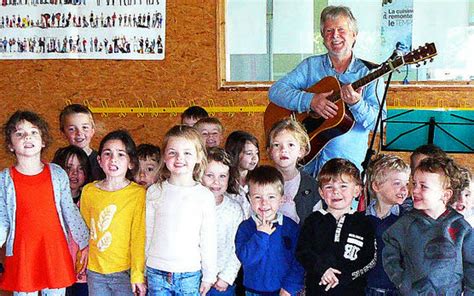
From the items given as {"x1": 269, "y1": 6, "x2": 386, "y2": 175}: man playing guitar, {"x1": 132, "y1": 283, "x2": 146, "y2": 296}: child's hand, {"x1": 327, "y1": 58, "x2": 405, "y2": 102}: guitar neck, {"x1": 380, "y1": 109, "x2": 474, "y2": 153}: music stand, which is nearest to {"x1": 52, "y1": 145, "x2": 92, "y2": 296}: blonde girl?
{"x1": 132, "y1": 283, "x2": 146, "y2": 296}: child's hand

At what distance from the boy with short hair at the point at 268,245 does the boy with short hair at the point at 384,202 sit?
346 mm

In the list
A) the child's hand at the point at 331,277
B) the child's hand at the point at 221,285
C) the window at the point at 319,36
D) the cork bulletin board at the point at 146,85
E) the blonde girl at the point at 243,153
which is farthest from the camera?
the cork bulletin board at the point at 146,85

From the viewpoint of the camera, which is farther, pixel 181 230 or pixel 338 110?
pixel 338 110

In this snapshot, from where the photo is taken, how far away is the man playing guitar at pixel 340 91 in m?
3.46

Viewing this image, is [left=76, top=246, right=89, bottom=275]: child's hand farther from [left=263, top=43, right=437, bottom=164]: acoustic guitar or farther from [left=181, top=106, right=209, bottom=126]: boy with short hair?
[left=181, top=106, right=209, bottom=126]: boy with short hair

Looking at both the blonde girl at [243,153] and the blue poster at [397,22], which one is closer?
the blonde girl at [243,153]

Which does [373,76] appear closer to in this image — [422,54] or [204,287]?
[422,54]

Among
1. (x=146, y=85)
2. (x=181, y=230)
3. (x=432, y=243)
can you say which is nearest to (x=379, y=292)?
(x=432, y=243)

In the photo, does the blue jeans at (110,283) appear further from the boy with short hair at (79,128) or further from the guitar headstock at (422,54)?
the guitar headstock at (422,54)

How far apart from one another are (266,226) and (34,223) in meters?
1.07

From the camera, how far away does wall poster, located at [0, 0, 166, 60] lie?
18.4 feet

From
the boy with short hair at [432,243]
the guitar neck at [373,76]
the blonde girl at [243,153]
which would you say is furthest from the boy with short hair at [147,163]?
the boy with short hair at [432,243]

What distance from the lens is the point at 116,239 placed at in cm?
280

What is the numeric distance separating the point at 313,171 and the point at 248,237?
0.97m
